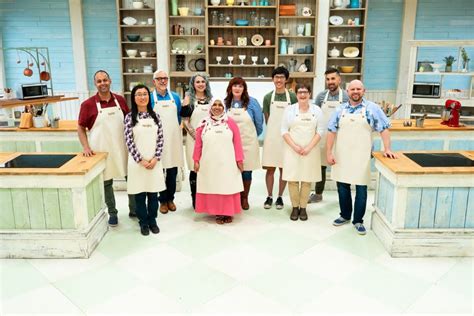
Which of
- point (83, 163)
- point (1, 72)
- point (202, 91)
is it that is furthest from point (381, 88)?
point (1, 72)

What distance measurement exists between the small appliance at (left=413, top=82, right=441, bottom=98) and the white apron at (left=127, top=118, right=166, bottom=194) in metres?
5.18

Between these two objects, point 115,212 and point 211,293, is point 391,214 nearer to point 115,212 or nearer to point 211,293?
point 211,293

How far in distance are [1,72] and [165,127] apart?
5.97m

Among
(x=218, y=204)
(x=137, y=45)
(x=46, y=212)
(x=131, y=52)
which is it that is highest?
(x=137, y=45)

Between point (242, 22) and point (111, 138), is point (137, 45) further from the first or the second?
point (111, 138)

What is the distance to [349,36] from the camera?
26.3ft

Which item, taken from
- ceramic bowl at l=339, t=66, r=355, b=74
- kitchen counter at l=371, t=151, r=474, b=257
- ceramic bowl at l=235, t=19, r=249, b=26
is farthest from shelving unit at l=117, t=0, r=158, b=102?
kitchen counter at l=371, t=151, r=474, b=257

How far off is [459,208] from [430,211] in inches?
9.7

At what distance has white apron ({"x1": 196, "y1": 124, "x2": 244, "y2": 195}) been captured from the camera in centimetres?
402

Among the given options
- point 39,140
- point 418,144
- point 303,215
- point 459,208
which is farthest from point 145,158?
point 418,144

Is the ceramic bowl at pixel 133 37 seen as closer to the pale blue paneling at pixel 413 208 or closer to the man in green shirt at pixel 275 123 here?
the man in green shirt at pixel 275 123

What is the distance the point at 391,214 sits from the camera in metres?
3.59

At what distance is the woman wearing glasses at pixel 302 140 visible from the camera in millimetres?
4074

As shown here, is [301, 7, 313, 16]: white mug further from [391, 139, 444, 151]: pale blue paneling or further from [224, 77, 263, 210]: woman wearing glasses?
[224, 77, 263, 210]: woman wearing glasses
